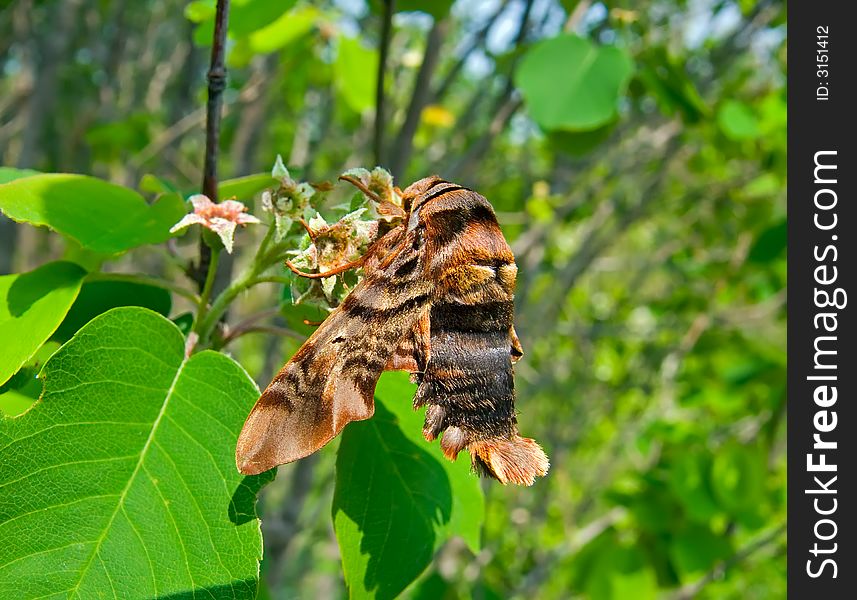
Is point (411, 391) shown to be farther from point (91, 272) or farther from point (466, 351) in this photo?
point (91, 272)

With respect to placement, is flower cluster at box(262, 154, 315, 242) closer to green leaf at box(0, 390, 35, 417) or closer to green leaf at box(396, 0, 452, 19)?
green leaf at box(0, 390, 35, 417)

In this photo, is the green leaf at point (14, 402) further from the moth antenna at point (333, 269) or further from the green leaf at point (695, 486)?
the green leaf at point (695, 486)

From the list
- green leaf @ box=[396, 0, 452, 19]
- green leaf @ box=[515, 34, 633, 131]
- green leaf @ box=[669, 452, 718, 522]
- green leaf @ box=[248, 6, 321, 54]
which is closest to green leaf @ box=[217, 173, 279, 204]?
green leaf @ box=[396, 0, 452, 19]

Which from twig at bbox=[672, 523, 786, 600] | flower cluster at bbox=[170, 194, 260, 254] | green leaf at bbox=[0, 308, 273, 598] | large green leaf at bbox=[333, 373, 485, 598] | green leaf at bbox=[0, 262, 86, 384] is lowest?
twig at bbox=[672, 523, 786, 600]

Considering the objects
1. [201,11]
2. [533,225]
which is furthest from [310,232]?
[533,225]

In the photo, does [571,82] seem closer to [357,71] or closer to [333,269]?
[357,71]
